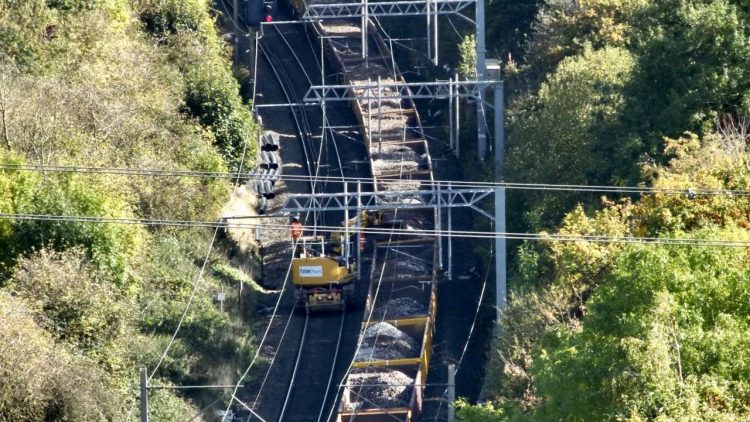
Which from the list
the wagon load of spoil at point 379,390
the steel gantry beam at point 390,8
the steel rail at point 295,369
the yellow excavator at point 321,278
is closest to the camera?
the wagon load of spoil at point 379,390

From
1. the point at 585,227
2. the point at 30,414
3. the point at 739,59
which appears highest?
the point at 739,59

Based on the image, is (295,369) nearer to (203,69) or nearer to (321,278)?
(321,278)

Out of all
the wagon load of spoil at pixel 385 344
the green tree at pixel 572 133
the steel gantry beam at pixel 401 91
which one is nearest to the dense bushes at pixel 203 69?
the steel gantry beam at pixel 401 91

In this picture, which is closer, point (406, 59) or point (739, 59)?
point (739, 59)

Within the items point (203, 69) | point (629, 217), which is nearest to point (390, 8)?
point (203, 69)

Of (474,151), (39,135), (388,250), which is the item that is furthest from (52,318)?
(474,151)

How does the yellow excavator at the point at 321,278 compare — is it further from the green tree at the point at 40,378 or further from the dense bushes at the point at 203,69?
the green tree at the point at 40,378

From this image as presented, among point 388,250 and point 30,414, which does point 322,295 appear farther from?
point 30,414
